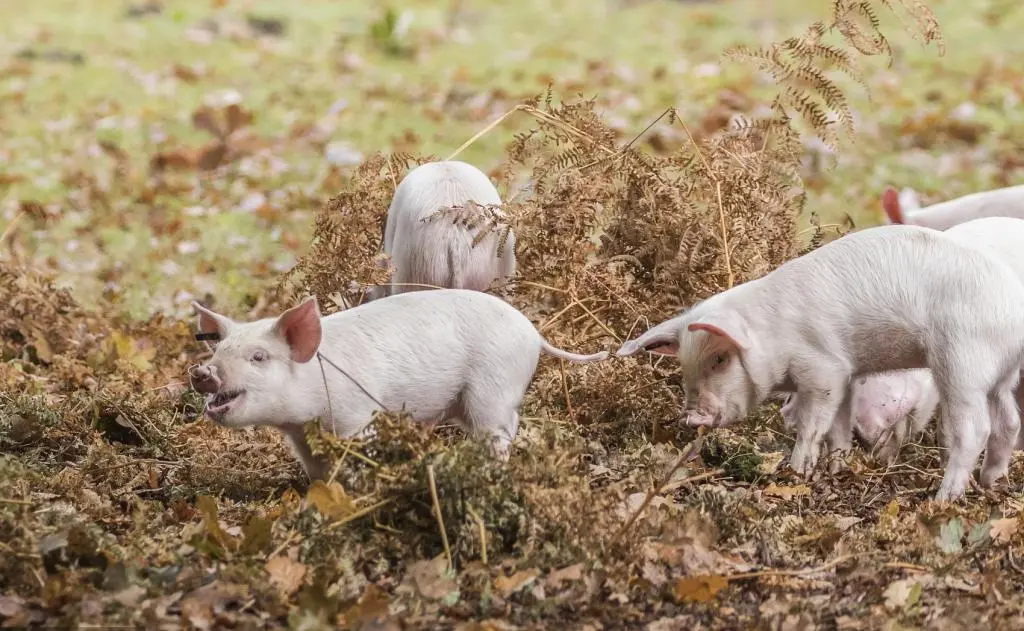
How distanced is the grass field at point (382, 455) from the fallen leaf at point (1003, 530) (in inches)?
0.4

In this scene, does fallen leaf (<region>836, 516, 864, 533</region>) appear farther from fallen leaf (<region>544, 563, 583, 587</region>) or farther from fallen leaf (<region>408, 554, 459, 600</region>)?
fallen leaf (<region>408, 554, 459, 600</region>)

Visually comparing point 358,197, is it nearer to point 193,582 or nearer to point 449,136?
point 193,582

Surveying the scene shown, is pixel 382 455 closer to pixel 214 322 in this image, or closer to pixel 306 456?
pixel 306 456

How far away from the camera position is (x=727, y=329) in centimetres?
457

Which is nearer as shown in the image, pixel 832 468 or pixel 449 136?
pixel 832 468

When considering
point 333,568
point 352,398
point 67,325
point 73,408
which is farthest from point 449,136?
point 333,568

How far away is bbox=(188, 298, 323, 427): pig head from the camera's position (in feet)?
13.8

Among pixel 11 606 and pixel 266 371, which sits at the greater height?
pixel 266 371

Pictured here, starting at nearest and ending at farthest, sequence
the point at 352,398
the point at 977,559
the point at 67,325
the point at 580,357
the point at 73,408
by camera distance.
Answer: the point at 977,559, the point at 352,398, the point at 580,357, the point at 73,408, the point at 67,325

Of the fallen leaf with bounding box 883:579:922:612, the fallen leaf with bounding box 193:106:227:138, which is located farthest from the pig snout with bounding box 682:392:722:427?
the fallen leaf with bounding box 193:106:227:138

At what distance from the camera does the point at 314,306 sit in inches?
166

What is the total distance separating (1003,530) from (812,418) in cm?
74

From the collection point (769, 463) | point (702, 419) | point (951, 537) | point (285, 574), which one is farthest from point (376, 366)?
point (951, 537)

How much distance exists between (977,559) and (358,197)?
9.75ft
